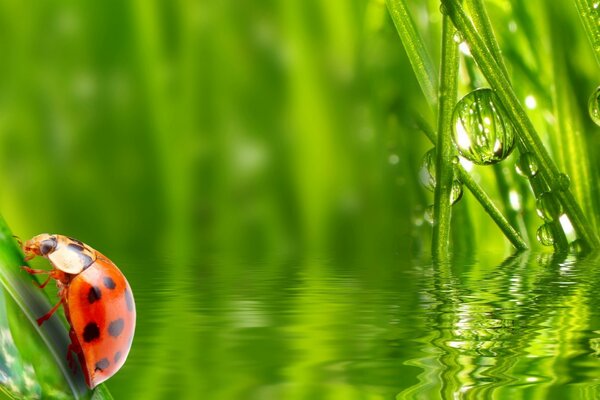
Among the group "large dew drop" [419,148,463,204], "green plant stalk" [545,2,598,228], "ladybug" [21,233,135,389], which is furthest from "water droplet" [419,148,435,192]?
"ladybug" [21,233,135,389]

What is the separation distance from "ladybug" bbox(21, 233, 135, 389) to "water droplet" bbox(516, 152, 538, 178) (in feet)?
0.84

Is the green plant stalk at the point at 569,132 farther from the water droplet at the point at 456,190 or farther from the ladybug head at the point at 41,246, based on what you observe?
the ladybug head at the point at 41,246

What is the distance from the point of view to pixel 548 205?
19.4 inches

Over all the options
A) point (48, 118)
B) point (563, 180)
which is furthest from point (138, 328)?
point (48, 118)

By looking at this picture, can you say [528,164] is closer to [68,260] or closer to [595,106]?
[595,106]

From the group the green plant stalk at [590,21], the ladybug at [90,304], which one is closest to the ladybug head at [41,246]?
the ladybug at [90,304]

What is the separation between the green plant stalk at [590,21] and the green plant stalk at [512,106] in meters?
0.06

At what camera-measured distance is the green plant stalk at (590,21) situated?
0.49 metres

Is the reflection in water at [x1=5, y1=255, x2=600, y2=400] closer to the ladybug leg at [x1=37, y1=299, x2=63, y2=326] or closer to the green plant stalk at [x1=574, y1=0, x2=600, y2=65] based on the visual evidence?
the ladybug leg at [x1=37, y1=299, x2=63, y2=326]

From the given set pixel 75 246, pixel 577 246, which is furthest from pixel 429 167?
pixel 75 246

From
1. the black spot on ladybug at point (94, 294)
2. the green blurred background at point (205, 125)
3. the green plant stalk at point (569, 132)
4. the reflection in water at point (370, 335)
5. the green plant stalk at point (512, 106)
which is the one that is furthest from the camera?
the green blurred background at point (205, 125)

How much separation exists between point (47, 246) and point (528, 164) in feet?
0.92

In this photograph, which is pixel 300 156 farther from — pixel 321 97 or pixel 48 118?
pixel 48 118

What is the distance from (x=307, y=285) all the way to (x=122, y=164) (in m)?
0.41
